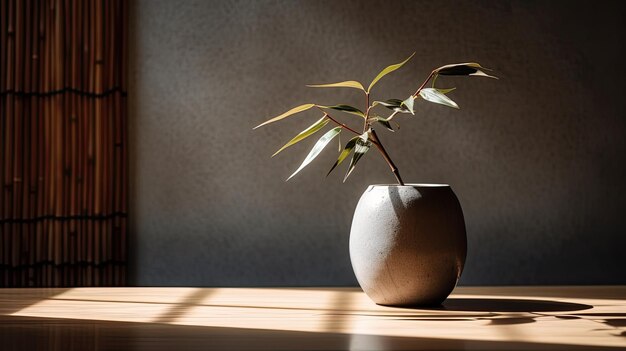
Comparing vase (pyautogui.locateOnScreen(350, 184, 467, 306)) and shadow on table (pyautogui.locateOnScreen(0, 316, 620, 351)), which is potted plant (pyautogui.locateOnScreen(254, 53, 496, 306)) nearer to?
vase (pyautogui.locateOnScreen(350, 184, 467, 306))

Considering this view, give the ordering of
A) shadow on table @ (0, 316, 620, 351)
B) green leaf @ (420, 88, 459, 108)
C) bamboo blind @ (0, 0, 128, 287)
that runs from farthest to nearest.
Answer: bamboo blind @ (0, 0, 128, 287), green leaf @ (420, 88, 459, 108), shadow on table @ (0, 316, 620, 351)

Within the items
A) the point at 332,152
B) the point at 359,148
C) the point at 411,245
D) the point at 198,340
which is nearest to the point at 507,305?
the point at 411,245

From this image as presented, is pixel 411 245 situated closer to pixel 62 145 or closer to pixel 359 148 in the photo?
pixel 359 148

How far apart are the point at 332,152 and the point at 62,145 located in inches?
34.3

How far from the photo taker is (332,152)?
2.62 meters

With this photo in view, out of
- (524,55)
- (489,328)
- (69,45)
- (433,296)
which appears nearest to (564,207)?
(524,55)

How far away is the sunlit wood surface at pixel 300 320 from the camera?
1313 mm

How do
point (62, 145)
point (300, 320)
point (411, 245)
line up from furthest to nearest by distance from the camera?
point (62, 145) < point (411, 245) < point (300, 320)

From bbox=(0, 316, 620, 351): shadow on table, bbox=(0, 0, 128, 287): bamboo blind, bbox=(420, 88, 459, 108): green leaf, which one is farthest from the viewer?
bbox=(0, 0, 128, 287): bamboo blind

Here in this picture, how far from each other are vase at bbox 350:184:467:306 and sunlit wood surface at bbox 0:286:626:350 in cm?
4

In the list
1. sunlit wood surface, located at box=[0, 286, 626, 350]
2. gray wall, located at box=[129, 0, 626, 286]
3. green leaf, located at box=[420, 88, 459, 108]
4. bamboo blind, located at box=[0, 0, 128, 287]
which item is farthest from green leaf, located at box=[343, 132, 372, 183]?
bamboo blind, located at box=[0, 0, 128, 287]

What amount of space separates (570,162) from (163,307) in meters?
1.52

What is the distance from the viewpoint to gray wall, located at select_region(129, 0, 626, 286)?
2.62m

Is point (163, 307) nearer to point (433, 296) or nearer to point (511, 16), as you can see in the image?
point (433, 296)
